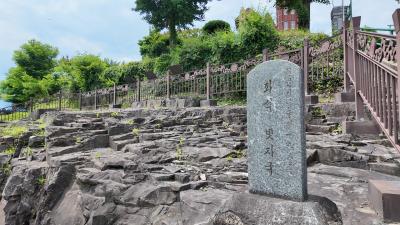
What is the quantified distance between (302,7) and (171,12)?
909cm

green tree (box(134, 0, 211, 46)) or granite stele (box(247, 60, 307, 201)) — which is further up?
green tree (box(134, 0, 211, 46))

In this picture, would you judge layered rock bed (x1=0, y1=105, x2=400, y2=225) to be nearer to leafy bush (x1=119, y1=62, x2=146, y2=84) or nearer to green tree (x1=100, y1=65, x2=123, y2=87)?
leafy bush (x1=119, y1=62, x2=146, y2=84)

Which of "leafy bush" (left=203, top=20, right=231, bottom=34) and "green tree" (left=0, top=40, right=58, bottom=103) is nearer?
"leafy bush" (left=203, top=20, right=231, bottom=34)

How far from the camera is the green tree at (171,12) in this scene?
22.3 meters

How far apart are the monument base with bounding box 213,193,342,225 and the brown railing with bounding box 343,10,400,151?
1.24 meters

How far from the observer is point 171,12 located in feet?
74.3

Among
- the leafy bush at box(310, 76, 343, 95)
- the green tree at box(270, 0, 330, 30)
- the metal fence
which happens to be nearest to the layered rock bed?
the metal fence

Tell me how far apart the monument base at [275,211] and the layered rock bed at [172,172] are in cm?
1

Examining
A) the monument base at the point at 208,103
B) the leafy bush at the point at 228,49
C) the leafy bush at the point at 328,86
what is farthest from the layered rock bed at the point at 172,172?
the leafy bush at the point at 228,49

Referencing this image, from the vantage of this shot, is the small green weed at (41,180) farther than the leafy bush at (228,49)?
No

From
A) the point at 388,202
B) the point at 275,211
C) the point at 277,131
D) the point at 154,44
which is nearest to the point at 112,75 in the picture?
the point at 154,44

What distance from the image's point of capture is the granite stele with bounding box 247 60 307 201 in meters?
3.03

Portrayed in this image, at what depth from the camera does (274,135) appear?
10.4 feet

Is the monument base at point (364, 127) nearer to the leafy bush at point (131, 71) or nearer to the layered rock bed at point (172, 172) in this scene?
the layered rock bed at point (172, 172)
